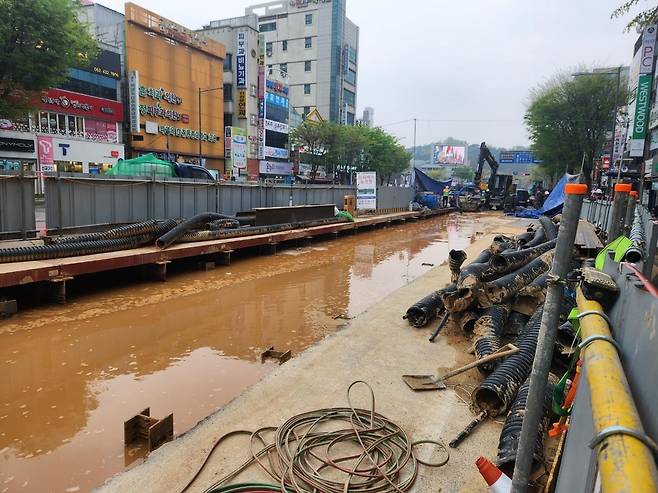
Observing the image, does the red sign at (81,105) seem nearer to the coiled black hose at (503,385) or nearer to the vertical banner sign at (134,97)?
the vertical banner sign at (134,97)

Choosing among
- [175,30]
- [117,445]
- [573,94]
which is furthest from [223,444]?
[175,30]

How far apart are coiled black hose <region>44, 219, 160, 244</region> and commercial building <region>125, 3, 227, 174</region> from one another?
3099 centimetres

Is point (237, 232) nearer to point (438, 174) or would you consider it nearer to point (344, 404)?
point (344, 404)

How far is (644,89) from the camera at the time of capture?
90.4 ft

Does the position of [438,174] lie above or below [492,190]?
above

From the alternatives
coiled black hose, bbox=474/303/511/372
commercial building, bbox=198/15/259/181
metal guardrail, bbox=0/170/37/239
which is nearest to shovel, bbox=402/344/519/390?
coiled black hose, bbox=474/303/511/372

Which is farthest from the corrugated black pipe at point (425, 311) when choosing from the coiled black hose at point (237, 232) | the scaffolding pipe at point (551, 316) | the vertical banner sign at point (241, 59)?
the vertical banner sign at point (241, 59)

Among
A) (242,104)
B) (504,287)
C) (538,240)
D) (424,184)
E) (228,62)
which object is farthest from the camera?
(228,62)

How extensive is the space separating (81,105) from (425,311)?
117ft

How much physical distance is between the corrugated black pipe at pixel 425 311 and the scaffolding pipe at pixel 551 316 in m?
4.32

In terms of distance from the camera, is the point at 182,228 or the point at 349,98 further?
the point at 349,98

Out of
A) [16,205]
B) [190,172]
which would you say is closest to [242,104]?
[190,172]

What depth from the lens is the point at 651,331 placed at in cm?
136

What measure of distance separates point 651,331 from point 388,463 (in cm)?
238
